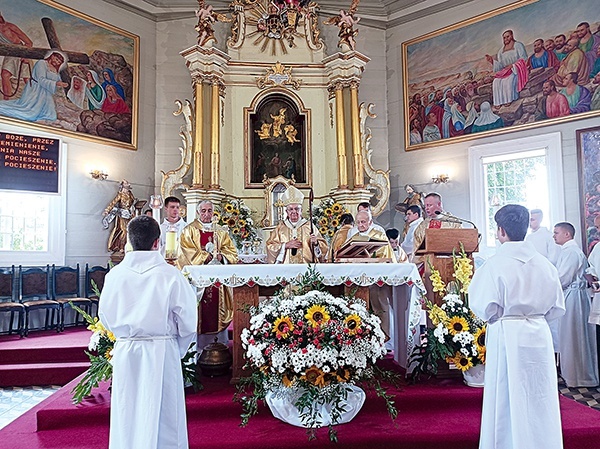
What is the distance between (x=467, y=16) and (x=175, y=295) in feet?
31.8

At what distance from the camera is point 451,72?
10398 millimetres

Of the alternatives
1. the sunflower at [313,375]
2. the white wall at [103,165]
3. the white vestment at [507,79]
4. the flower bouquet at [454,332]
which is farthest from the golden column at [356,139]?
the sunflower at [313,375]

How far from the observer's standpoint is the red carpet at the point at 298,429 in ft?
11.8

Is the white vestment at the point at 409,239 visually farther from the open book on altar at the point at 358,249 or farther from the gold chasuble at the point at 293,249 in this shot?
the open book on altar at the point at 358,249

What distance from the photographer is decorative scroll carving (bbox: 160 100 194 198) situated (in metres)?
9.92

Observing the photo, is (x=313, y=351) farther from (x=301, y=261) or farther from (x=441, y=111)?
(x=441, y=111)

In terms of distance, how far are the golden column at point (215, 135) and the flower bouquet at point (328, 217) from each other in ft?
6.74

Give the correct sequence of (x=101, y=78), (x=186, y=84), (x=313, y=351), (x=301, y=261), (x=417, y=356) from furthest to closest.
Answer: (x=186, y=84)
(x=101, y=78)
(x=301, y=261)
(x=417, y=356)
(x=313, y=351)

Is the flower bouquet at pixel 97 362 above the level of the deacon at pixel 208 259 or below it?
below

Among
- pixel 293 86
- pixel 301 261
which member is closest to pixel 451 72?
pixel 293 86

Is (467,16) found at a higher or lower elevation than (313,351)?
higher

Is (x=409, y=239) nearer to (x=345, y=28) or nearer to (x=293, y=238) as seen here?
(x=293, y=238)

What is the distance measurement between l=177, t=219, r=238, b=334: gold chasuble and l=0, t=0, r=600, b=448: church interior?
10.5ft

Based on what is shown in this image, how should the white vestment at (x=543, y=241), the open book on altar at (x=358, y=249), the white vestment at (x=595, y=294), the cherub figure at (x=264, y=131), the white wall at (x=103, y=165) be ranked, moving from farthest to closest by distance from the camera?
the cherub figure at (x=264, y=131) → the white wall at (x=103, y=165) → the white vestment at (x=543, y=241) → the white vestment at (x=595, y=294) → the open book on altar at (x=358, y=249)
